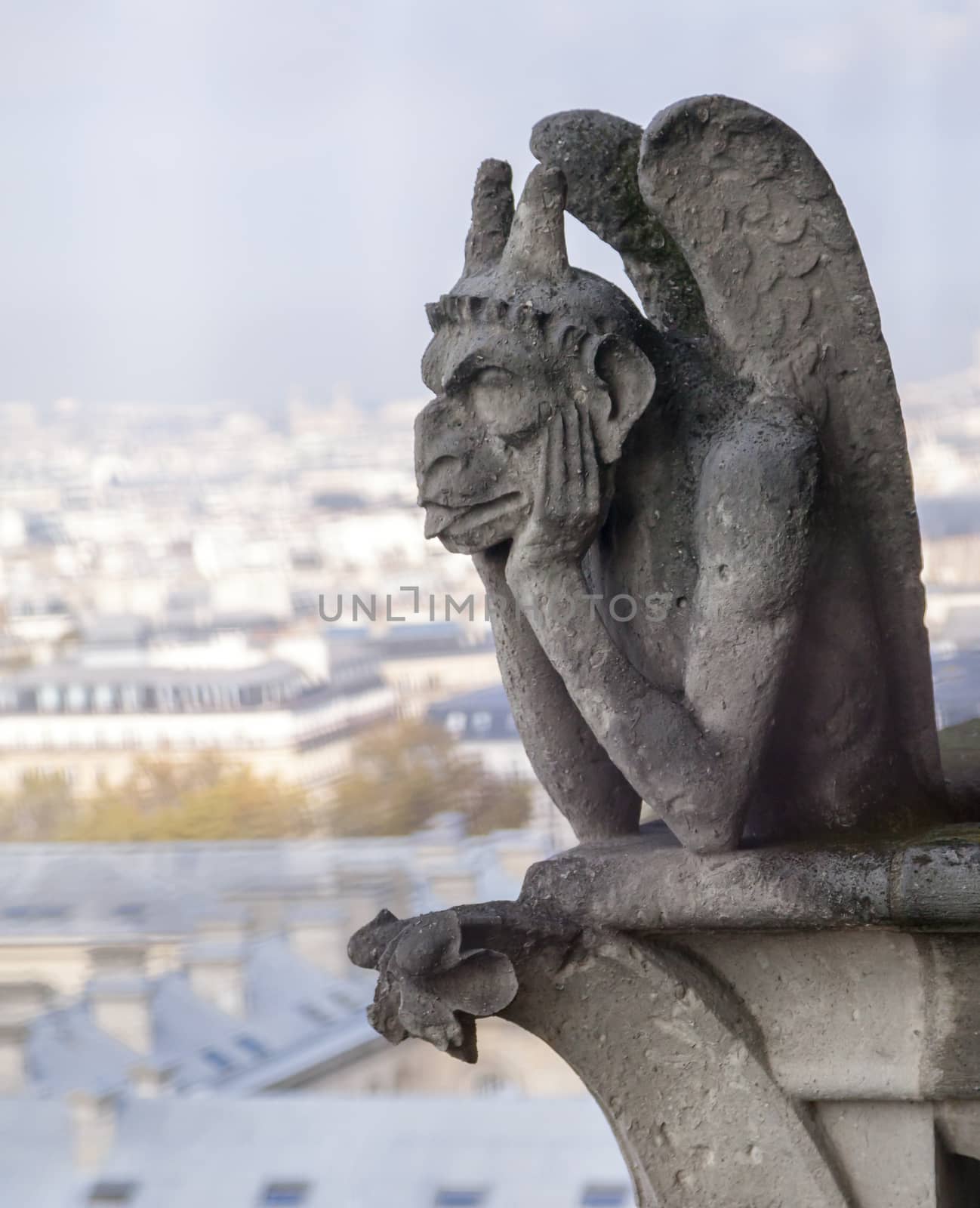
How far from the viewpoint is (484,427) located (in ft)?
5.98

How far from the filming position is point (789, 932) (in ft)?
6.13

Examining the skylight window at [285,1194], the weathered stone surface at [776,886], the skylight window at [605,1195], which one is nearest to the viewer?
the weathered stone surface at [776,886]

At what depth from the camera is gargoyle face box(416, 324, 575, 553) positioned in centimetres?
179

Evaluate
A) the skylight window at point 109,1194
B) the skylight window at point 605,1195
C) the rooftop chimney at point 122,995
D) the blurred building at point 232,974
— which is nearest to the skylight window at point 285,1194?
the blurred building at point 232,974

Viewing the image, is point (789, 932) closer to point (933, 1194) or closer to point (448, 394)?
point (933, 1194)

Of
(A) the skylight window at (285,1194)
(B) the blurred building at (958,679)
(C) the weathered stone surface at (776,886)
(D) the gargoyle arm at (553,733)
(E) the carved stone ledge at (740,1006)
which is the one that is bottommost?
(A) the skylight window at (285,1194)

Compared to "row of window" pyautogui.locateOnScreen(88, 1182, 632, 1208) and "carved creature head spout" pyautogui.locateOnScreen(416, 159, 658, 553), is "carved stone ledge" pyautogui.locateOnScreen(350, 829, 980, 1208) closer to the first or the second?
"carved creature head spout" pyautogui.locateOnScreen(416, 159, 658, 553)

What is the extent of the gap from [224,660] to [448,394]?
6167 mm

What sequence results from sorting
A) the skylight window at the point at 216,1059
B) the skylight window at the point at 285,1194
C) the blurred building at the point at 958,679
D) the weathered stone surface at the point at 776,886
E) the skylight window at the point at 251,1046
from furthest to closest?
the skylight window at the point at 251,1046, the skylight window at the point at 216,1059, the skylight window at the point at 285,1194, the blurred building at the point at 958,679, the weathered stone surface at the point at 776,886

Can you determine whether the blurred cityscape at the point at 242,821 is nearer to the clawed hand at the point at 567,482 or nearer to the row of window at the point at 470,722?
the row of window at the point at 470,722

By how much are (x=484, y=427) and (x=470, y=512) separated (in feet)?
0.32

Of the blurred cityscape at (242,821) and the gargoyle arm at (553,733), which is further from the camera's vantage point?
the blurred cityscape at (242,821)

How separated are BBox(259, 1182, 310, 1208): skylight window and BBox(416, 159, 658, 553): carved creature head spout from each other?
576 cm

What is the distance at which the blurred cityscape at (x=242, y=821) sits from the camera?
23.7 feet
